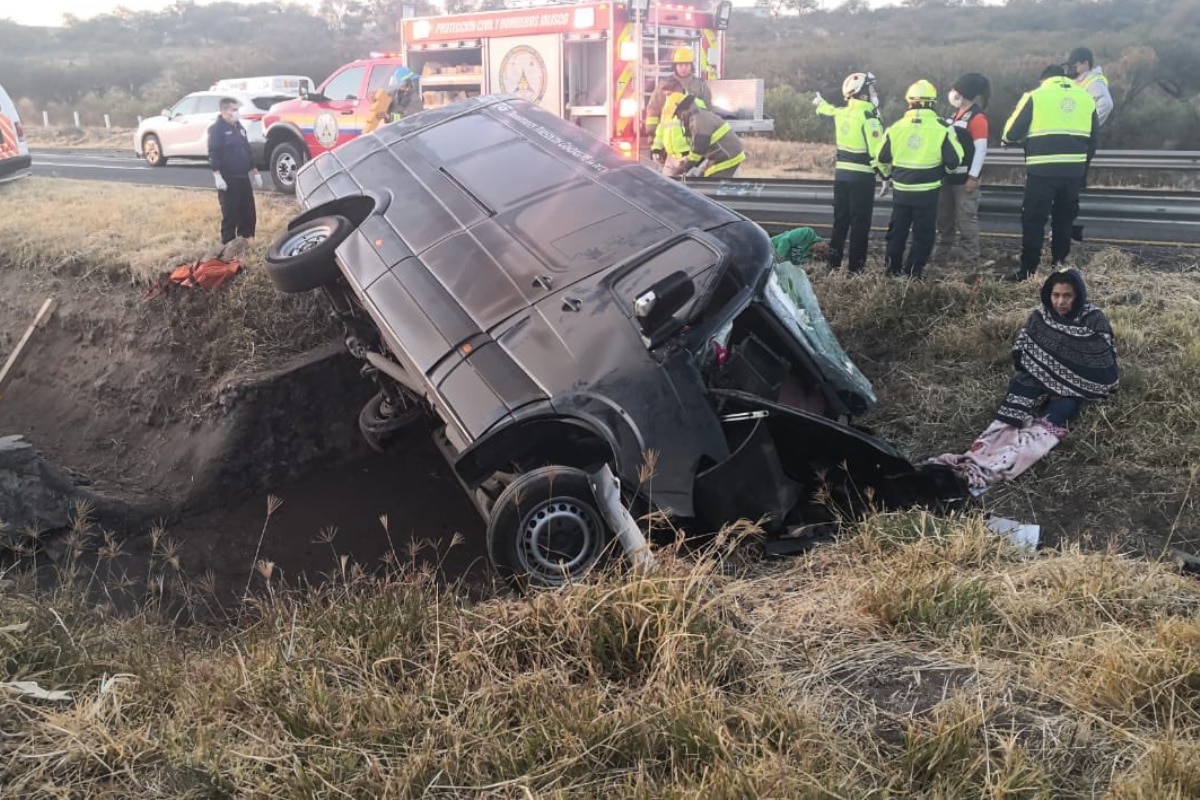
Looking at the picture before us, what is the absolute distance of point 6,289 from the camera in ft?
27.8

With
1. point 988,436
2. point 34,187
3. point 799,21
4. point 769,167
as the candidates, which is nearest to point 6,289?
point 34,187

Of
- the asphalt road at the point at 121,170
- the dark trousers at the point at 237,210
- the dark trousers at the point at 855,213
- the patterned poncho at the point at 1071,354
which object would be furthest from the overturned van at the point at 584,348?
the asphalt road at the point at 121,170

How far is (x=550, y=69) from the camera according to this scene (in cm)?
1155

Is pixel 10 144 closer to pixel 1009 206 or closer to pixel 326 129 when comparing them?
pixel 326 129

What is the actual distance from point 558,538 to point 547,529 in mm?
69

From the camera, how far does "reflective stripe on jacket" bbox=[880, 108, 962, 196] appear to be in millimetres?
6996

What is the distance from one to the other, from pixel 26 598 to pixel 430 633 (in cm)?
161

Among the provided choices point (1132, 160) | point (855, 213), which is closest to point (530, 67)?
point (855, 213)

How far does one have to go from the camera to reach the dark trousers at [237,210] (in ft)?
28.2

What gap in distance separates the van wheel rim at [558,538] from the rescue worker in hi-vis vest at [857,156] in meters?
4.84

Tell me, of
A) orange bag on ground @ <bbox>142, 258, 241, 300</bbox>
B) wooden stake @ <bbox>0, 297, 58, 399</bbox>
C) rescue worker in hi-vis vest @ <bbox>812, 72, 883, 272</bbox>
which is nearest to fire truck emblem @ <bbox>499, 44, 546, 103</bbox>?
rescue worker in hi-vis vest @ <bbox>812, 72, 883, 272</bbox>

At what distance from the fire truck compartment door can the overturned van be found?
6408 millimetres

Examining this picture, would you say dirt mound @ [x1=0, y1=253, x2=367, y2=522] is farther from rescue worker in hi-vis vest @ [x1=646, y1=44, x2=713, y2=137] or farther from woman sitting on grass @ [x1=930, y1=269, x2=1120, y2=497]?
rescue worker in hi-vis vest @ [x1=646, y1=44, x2=713, y2=137]

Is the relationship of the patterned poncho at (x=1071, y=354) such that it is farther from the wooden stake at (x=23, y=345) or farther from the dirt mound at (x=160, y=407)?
the wooden stake at (x=23, y=345)
